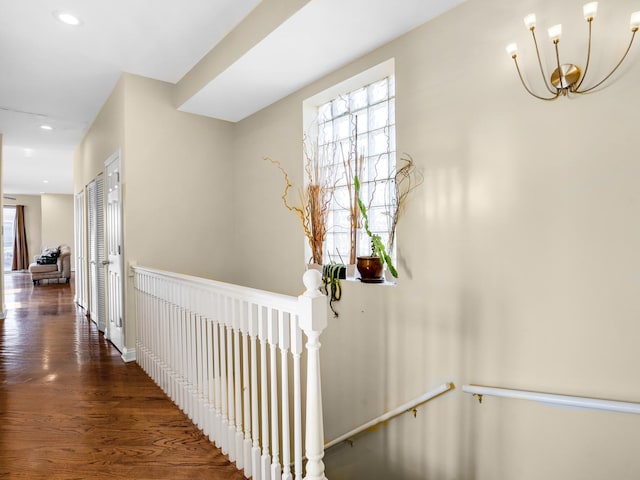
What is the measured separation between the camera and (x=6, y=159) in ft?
23.4

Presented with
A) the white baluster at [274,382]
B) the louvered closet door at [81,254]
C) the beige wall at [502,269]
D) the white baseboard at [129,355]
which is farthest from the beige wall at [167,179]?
the white baluster at [274,382]

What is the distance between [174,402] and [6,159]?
290 inches

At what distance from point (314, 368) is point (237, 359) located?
2.00 feet

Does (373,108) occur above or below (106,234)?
above

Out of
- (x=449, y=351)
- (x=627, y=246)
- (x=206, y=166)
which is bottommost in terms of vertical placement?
(x=449, y=351)

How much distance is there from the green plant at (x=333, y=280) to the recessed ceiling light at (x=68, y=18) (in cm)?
264

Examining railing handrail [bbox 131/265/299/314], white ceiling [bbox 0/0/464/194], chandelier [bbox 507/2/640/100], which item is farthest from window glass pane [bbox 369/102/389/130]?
railing handrail [bbox 131/265/299/314]

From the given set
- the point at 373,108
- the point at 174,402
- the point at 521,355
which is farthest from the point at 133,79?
the point at 521,355

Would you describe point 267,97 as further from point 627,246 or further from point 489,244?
point 627,246

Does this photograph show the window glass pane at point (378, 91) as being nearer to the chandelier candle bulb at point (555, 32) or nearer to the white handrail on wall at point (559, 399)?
the chandelier candle bulb at point (555, 32)

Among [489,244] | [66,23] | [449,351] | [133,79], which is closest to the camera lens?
[489,244]

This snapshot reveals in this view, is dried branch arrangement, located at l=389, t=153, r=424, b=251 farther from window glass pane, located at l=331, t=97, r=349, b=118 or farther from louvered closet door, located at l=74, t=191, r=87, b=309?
louvered closet door, located at l=74, t=191, r=87, b=309

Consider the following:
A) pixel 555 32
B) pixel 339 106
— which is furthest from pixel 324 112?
pixel 555 32

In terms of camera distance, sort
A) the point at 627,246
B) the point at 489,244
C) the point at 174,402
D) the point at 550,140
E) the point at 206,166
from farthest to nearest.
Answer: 1. the point at 206,166
2. the point at 174,402
3. the point at 489,244
4. the point at 550,140
5. the point at 627,246
